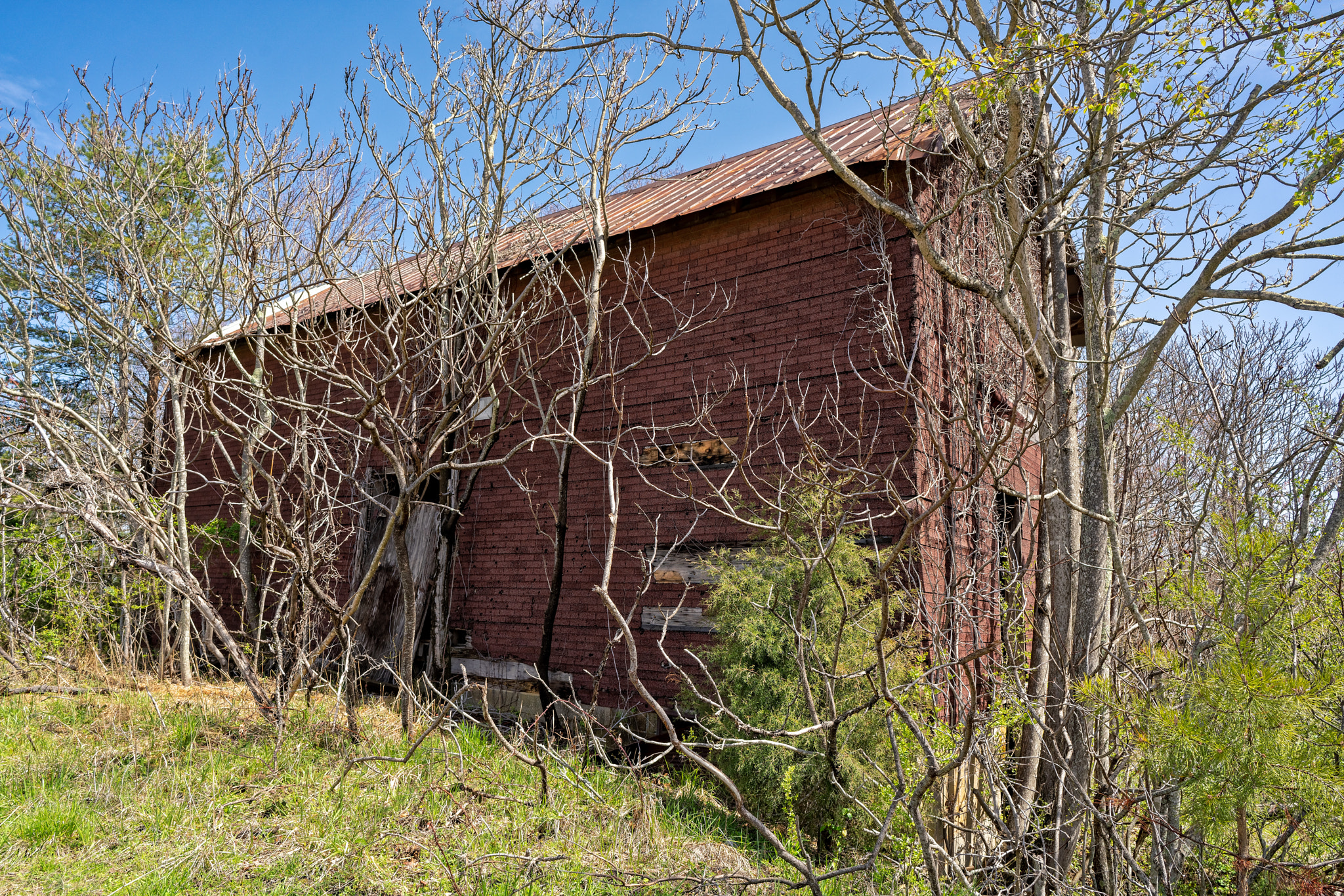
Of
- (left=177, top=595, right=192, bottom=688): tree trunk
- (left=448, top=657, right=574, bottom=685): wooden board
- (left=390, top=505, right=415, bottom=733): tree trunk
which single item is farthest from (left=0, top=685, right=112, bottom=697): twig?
(left=448, top=657, right=574, bottom=685): wooden board

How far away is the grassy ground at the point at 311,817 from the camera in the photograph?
12.4 feet

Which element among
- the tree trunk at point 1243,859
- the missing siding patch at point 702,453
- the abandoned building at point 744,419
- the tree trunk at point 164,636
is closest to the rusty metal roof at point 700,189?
the abandoned building at point 744,419

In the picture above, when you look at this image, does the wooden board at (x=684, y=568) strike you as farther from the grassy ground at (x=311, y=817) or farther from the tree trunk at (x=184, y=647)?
the tree trunk at (x=184, y=647)

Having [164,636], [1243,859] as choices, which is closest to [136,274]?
[164,636]

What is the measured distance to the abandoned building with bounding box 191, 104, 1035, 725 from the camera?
254 inches

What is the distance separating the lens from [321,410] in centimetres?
599

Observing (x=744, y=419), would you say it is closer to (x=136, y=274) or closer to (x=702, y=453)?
(x=702, y=453)

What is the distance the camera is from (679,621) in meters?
7.26

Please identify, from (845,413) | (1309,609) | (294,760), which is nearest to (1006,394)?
(845,413)

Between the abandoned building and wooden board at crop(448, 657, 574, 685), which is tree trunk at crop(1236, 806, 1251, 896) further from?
wooden board at crop(448, 657, 574, 685)

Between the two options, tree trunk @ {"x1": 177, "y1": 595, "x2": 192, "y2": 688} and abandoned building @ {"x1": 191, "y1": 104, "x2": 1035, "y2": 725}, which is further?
tree trunk @ {"x1": 177, "y1": 595, "x2": 192, "y2": 688}

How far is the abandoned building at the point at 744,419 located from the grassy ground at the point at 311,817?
1243 mm

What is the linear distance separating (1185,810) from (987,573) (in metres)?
3.47

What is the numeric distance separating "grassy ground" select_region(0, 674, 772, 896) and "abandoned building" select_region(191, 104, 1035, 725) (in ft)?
4.08
